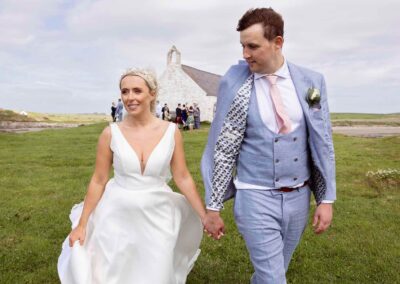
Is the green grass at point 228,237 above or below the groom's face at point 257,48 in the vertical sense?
below

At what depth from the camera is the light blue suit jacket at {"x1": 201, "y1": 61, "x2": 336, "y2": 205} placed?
151 inches

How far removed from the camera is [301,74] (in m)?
3.95

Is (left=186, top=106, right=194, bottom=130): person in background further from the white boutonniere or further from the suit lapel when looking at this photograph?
the white boutonniere

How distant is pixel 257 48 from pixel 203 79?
52.0 m

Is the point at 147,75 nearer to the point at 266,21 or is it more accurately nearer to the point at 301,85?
the point at 266,21

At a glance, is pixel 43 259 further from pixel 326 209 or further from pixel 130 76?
pixel 326 209

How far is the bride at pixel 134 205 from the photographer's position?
4352 millimetres

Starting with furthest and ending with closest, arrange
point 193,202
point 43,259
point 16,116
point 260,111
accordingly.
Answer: point 16,116
point 43,259
point 193,202
point 260,111

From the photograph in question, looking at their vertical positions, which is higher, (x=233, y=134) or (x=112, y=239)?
(x=233, y=134)

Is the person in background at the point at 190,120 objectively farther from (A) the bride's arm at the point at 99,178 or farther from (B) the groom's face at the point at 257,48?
(B) the groom's face at the point at 257,48

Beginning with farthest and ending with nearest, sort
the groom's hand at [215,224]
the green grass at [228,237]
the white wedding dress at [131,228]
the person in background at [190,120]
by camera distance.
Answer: the person in background at [190,120], the green grass at [228,237], the white wedding dress at [131,228], the groom's hand at [215,224]

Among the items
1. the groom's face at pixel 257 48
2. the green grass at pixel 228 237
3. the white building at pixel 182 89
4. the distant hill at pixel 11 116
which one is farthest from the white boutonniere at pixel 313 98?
the distant hill at pixel 11 116

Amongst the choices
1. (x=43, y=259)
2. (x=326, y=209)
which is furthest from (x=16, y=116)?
(x=326, y=209)

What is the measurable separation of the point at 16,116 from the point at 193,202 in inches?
2573
